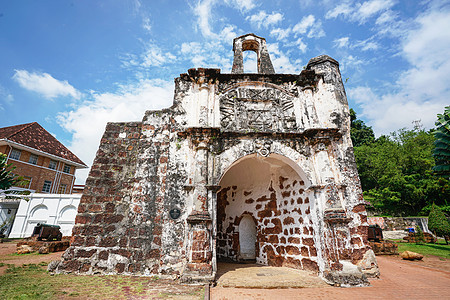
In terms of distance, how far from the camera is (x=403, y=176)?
21812 millimetres

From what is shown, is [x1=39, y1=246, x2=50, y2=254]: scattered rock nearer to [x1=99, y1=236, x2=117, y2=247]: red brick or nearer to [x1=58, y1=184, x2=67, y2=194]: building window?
[x1=99, y1=236, x2=117, y2=247]: red brick

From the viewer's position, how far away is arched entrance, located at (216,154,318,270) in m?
6.41

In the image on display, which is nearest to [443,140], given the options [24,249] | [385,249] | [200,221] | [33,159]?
[385,249]

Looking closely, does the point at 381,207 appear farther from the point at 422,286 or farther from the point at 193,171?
the point at 193,171

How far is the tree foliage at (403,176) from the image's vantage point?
1934 centimetres

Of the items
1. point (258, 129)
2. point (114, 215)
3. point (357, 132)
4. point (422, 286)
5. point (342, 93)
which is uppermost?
point (357, 132)

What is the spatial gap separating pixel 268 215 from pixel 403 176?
21.3m

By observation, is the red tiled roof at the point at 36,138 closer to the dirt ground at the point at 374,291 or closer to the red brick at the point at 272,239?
the dirt ground at the point at 374,291

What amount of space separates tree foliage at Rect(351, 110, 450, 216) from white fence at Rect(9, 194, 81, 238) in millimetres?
27190

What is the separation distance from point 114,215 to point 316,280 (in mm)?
5320

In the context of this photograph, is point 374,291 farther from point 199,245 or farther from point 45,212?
point 45,212

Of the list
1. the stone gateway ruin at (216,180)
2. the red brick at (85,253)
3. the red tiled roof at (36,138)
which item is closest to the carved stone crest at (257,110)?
the stone gateway ruin at (216,180)

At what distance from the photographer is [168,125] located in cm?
652

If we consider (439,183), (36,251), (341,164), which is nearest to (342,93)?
(341,164)
